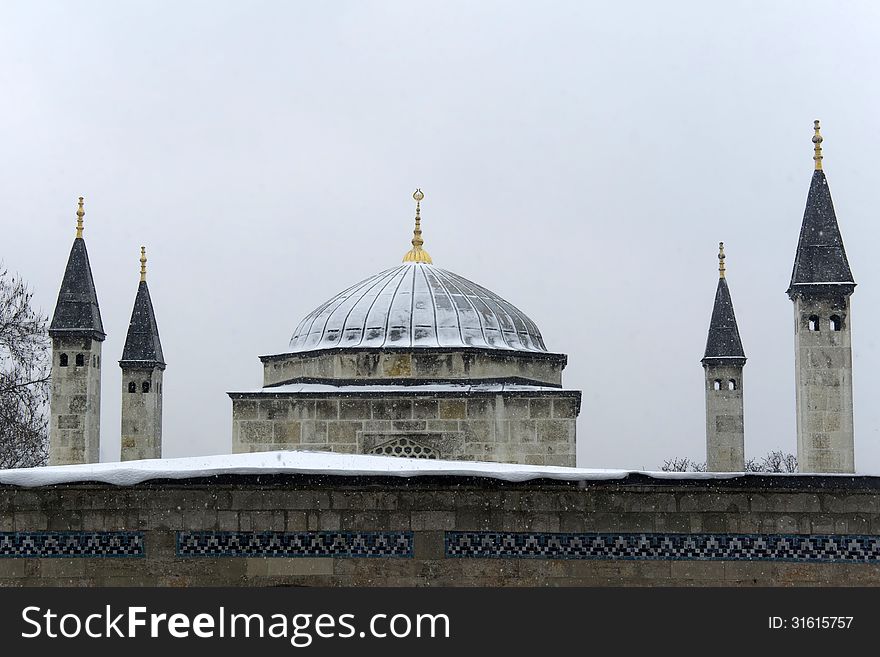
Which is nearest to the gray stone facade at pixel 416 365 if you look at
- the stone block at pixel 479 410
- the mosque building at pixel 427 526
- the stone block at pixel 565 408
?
the stone block at pixel 479 410

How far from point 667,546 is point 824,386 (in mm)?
6038

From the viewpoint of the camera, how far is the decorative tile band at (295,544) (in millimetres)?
7402

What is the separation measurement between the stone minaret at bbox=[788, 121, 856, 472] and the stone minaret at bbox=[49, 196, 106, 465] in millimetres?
8213

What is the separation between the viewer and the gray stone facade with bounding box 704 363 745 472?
685 inches

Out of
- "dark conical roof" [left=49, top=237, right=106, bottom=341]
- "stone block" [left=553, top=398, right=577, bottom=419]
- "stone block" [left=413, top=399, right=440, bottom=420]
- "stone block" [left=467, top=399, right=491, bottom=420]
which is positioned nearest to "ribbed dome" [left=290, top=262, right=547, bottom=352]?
"stone block" [left=413, top=399, right=440, bottom=420]

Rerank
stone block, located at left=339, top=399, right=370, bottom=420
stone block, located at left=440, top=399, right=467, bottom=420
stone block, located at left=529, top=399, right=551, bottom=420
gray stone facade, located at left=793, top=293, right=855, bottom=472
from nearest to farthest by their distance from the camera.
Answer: gray stone facade, located at left=793, top=293, right=855, bottom=472, stone block, located at left=529, top=399, right=551, bottom=420, stone block, located at left=440, top=399, right=467, bottom=420, stone block, located at left=339, top=399, right=370, bottom=420

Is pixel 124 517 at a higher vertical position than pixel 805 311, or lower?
lower

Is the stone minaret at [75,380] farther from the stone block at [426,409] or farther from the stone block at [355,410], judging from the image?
the stone block at [426,409]

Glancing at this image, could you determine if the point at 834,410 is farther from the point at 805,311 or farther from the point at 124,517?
the point at 124,517

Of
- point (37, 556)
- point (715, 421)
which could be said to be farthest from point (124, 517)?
point (715, 421)

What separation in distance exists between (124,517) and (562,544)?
2534mm

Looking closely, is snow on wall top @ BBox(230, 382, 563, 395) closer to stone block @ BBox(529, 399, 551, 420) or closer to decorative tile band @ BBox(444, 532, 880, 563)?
stone block @ BBox(529, 399, 551, 420)

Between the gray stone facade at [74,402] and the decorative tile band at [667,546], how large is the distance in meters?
9.09

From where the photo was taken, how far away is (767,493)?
7406mm
